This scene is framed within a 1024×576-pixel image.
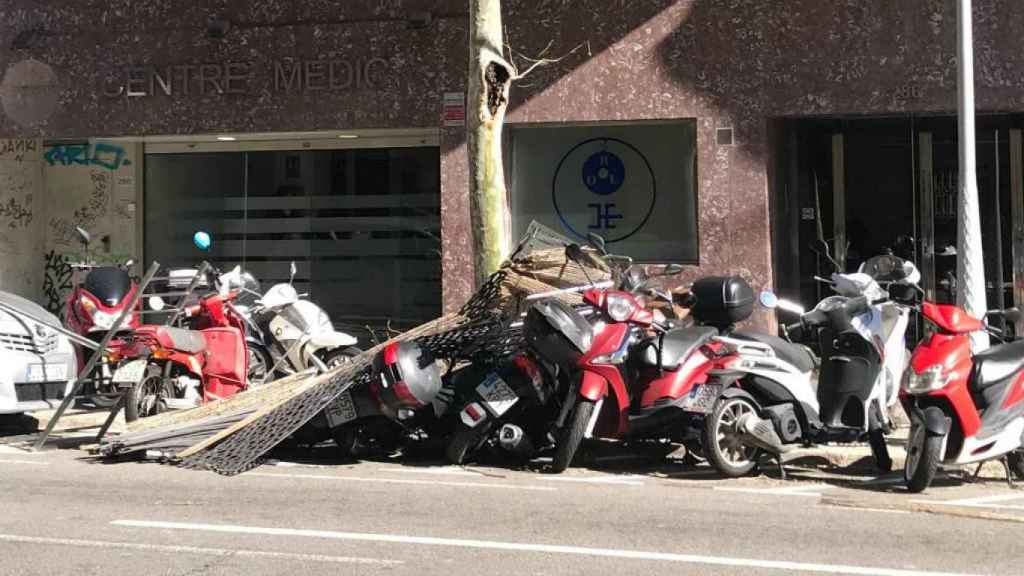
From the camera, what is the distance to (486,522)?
7719 millimetres

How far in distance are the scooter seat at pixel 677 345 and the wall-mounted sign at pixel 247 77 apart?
6.55 m

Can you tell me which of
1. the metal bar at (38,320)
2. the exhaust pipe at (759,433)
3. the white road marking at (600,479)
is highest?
the metal bar at (38,320)

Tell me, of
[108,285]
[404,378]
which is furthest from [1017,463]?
[108,285]

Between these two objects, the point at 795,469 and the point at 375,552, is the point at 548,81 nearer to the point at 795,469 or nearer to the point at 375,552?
the point at 795,469

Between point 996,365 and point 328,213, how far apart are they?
9.36 metres

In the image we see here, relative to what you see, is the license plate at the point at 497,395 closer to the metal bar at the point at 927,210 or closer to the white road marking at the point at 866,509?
the white road marking at the point at 866,509

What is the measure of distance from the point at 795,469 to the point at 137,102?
9301 millimetres

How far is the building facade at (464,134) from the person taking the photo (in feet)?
45.9

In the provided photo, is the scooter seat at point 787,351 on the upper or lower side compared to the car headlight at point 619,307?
lower

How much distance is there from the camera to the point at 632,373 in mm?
9688

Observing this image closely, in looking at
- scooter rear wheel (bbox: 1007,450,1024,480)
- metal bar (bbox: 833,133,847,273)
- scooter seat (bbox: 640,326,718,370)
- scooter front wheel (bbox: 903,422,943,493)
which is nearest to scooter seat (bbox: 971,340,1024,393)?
scooter front wheel (bbox: 903,422,943,493)

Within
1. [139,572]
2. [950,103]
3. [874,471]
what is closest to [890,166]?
[950,103]

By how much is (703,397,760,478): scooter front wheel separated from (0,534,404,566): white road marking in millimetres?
3169

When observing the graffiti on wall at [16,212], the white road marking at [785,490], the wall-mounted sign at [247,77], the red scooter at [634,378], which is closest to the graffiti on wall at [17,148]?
the graffiti on wall at [16,212]
